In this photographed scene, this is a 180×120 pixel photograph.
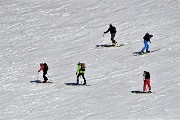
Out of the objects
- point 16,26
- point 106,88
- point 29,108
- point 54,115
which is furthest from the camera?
point 16,26

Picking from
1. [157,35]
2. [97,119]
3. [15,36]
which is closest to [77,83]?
[97,119]

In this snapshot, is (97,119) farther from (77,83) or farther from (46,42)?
(46,42)

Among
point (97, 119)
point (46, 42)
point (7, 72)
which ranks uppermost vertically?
point (46, 42)

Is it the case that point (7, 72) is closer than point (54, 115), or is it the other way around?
point (54, 115)

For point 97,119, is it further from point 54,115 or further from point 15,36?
point 15,36

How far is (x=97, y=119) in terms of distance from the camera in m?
25.2

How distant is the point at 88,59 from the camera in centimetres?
3828

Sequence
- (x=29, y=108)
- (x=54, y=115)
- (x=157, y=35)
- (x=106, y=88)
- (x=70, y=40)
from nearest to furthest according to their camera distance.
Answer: (x=54, y=115), (x=29, y=108), (x=106, y=88), (x=157, y=35), (x=70, y=40)

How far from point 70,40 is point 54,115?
733 inches

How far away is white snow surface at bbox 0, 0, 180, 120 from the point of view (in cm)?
2730

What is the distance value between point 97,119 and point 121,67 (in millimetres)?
10172

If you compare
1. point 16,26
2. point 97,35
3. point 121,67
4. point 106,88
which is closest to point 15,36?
point 16,26

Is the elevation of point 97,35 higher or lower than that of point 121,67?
higher

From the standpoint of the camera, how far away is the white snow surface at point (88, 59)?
27.3 m
